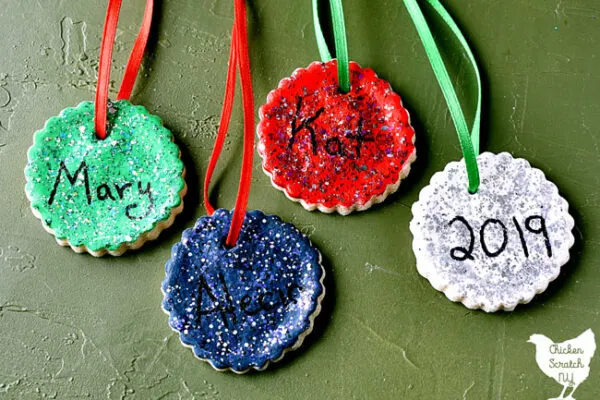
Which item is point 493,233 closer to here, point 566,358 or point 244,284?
point 566,358

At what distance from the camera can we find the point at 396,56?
4.00 ft

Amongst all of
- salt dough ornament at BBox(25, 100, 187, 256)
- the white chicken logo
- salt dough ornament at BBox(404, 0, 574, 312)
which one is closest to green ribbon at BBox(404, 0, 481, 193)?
salt dough ornament at BBox(404, 0, 574, 312)

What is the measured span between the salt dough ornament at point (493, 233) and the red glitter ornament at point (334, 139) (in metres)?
0.08

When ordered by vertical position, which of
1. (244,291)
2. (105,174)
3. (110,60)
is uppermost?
(110,60)

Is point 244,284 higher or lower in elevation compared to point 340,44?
lower

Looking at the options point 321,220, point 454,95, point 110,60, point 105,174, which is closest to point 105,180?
point 105,174

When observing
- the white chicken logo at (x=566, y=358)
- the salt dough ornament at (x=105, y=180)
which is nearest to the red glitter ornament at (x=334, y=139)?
the salt dough ornament at (x=105, y=180)

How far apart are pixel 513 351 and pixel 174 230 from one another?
532 mm

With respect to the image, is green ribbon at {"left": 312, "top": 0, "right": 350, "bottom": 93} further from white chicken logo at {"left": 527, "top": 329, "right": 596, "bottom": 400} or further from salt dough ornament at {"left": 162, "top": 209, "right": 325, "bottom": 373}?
white chicken logo at {"left": 527, "top": 329, "right": 596, "bottom": 400}

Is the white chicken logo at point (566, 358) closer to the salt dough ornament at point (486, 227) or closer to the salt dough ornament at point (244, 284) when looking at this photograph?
the salt dough ornament at point (486, 227)

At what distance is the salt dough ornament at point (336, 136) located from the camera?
110 cm

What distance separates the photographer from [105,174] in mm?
1110

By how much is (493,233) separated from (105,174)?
0.58m

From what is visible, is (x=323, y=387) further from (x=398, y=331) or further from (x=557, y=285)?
(x=557, y=285)
